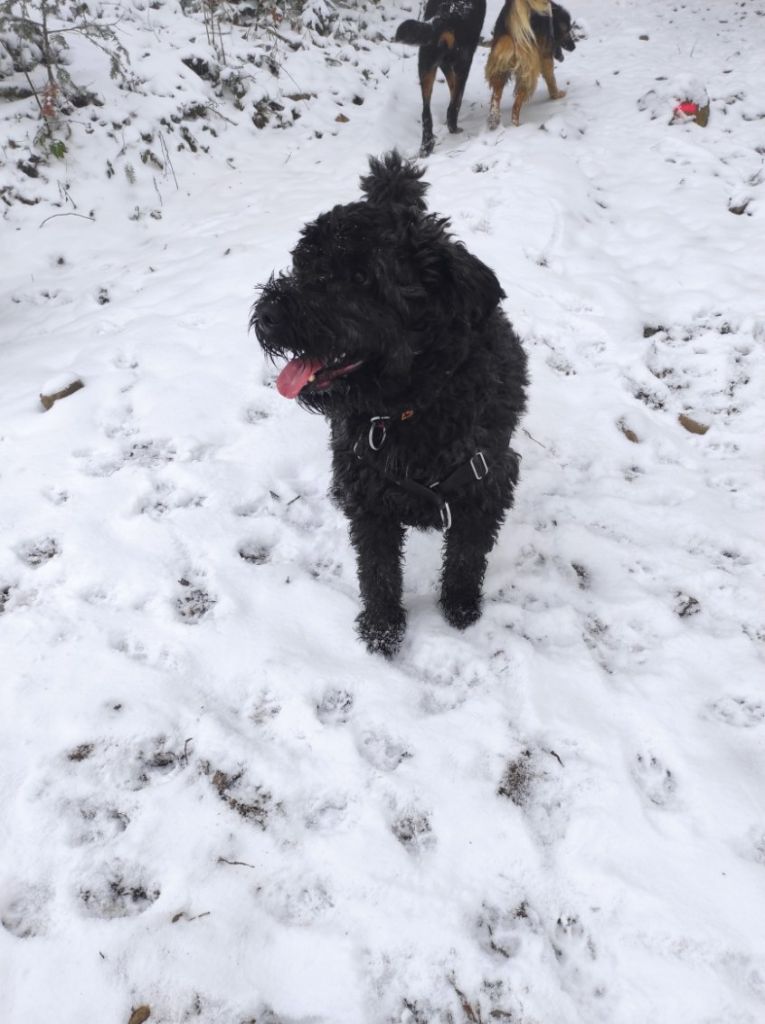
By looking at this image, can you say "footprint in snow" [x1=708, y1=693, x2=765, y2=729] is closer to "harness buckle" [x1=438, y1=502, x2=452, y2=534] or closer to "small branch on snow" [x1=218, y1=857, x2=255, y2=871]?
"harness buckle" [x1=438, y1=502, x2=452, y2=534]

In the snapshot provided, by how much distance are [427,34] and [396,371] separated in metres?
9.61

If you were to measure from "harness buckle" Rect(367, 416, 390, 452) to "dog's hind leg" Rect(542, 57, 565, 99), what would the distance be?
10.1 m

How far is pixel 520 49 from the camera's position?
871 centimetres

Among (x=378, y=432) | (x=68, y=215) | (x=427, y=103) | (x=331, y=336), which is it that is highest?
(x=427, y=103)

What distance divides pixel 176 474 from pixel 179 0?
10961 mm

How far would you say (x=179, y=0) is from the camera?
33.2 feet

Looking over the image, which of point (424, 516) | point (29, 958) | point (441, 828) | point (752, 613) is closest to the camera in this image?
point (29, 958)

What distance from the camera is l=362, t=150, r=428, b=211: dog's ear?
7.30 ft

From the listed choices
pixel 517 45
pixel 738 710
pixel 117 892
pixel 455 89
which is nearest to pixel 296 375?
pixel 117 892

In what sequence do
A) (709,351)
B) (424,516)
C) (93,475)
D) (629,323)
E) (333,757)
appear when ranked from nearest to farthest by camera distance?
(333,757)
(424,516)
(93,475)
(709,351)
(629,323)

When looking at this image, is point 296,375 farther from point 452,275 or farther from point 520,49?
point 520,49

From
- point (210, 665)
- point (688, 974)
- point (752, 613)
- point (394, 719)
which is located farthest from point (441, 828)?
point (752, 613)

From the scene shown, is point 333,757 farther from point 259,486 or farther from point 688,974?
point 259,486

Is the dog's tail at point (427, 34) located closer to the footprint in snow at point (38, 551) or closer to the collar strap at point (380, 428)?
the collar strap at point (380, 428)
